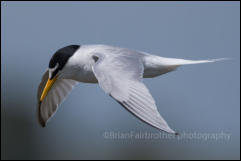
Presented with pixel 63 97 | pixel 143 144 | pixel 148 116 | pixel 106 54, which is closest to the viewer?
pixel 148 116

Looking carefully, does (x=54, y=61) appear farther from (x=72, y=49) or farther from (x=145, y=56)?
(x=145, y=56)

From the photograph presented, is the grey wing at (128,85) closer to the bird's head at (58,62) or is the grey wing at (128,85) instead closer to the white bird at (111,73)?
the white bird at (111,73)

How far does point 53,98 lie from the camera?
709 cm

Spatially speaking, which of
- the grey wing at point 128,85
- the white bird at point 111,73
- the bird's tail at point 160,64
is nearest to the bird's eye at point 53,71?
the white bird at point 111,73

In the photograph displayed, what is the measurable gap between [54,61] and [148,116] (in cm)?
162

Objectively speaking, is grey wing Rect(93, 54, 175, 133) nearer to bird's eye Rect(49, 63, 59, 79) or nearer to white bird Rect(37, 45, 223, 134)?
white bird Rect(37, 45, 223, 134)

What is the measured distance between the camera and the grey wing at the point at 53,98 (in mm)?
7027

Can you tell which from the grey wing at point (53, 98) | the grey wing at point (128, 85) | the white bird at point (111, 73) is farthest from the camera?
the grey wing at point (53, 98)

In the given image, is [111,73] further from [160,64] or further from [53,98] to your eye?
[53,98]

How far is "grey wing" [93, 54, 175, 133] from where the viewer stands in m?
4.79

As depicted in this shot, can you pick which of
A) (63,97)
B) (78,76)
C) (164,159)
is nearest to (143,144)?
(164,159)

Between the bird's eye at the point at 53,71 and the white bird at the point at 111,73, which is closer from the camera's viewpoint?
the white bird at the point at 111,73

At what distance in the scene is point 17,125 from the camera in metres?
16.1

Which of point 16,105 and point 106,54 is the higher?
point 106,54
